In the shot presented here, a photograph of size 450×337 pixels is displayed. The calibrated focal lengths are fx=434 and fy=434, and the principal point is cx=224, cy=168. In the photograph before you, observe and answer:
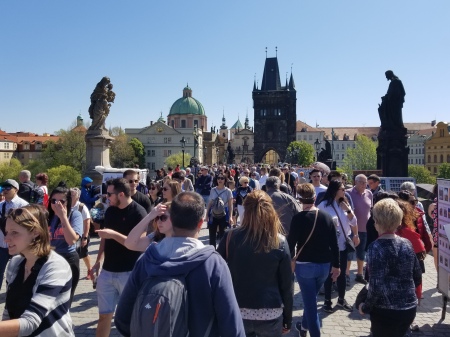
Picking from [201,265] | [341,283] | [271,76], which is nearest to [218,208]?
[341,283]

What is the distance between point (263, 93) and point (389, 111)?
89980 mm

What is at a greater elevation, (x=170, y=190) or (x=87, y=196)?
(x=170, y=190)

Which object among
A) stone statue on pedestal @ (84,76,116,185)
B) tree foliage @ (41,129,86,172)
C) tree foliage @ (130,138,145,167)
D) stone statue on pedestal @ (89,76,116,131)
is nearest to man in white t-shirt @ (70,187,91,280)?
stone statue on pedestal @ (84,76,116,185)

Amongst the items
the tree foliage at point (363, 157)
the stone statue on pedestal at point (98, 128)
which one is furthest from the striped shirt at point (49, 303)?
the tree foliage at point (363, 157)

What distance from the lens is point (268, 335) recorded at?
12.3 ft

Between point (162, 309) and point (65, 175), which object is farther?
point (65, 175)

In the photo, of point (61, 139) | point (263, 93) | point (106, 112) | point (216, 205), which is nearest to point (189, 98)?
point (263, 93)

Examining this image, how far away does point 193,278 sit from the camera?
2.40 metres

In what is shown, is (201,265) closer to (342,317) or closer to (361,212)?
(342,317)

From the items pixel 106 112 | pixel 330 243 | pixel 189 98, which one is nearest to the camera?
pixel 330 243

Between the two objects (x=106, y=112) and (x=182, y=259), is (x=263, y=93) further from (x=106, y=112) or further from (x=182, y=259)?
(x=182, y=259)

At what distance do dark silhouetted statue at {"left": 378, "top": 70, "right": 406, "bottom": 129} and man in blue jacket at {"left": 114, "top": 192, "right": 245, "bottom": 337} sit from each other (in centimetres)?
1433

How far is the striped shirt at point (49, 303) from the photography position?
8.55 ft

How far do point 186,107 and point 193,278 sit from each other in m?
115
